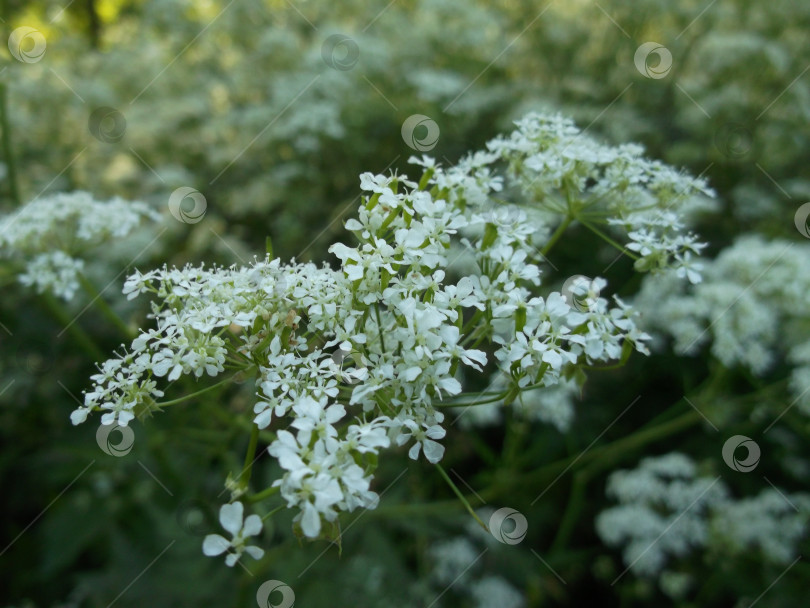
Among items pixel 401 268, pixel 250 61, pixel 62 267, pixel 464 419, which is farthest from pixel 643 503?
pixel 250 61
